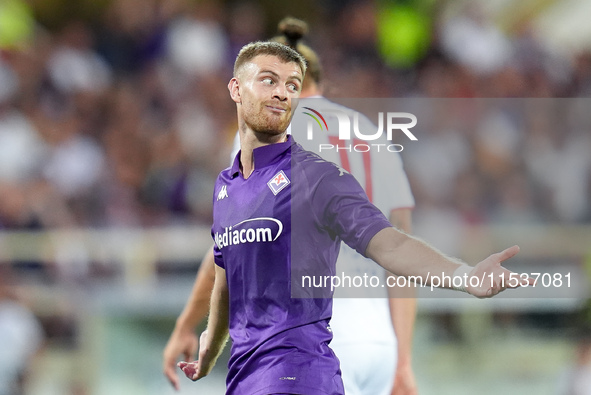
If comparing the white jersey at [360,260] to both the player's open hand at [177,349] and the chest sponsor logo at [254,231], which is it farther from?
the chest sponsor logo at [254,231]

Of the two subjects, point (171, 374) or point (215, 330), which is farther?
point (171, 374)

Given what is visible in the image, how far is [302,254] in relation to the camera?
10.5ft

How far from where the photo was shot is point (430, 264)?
288 cm

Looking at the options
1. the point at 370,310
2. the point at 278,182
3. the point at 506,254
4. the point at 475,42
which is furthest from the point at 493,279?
the point at 475,42

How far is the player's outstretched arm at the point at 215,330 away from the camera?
11.8 ft

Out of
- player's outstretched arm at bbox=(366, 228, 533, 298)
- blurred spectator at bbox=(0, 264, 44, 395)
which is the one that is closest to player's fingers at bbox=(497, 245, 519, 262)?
player's outstretched arm at bbox=(366, 228, 533, 298)

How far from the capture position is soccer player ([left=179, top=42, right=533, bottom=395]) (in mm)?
3080

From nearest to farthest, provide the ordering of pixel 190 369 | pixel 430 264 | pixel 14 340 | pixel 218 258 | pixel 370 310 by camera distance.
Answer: pixel 430 264 < pixel 218 258 < pixel 190 369 < pixel 370 310 < pixel 14 340

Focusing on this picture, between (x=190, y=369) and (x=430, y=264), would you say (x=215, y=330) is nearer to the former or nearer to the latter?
(x=190, y=369)

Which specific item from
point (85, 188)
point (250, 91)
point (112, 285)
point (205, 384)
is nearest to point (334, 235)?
point (250, 91)

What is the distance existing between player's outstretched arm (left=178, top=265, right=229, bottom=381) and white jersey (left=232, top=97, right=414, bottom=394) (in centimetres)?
58

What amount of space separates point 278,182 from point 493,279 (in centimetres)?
94

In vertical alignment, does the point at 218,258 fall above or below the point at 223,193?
below

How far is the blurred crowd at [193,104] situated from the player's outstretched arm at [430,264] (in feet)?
16.5
